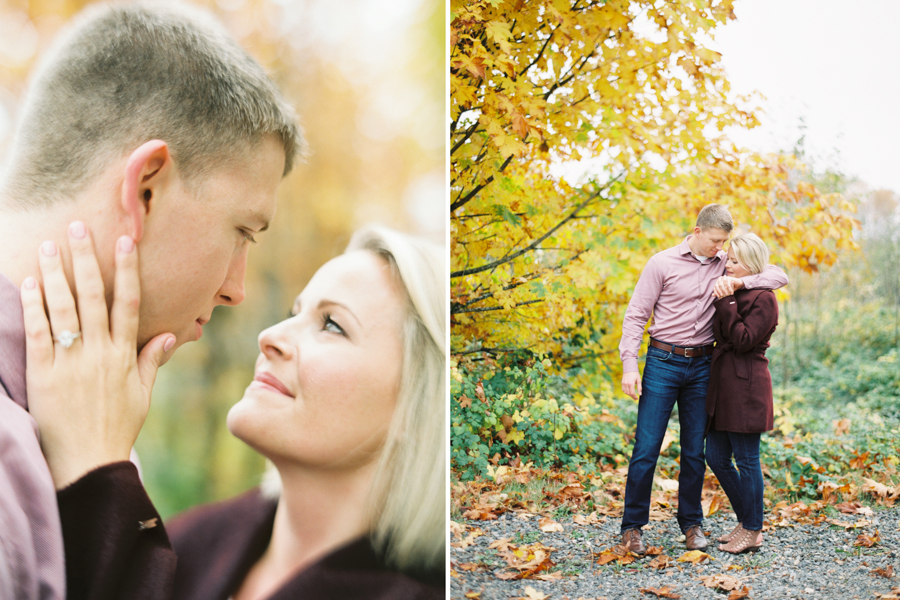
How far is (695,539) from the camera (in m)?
2.97

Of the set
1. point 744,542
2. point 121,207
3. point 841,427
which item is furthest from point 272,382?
point 841,427

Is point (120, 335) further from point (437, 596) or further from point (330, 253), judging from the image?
point (437, 596)

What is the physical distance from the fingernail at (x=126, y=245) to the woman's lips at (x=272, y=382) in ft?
1.84

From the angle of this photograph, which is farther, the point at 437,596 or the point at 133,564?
the point at 437,596

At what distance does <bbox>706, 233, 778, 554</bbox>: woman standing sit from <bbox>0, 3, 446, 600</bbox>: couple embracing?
61.2 inches

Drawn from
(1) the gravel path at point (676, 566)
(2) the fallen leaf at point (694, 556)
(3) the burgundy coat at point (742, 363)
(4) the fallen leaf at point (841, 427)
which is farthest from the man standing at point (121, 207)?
(4) the fallen leaf at point (841, 427)

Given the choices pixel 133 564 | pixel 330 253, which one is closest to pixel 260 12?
pixel 330 253

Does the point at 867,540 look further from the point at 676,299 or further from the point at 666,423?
the point at 676,299

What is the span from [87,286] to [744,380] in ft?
9.16

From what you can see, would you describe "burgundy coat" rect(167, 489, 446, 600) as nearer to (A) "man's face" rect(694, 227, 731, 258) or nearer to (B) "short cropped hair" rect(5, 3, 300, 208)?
(B) "short cropped hair" rect(5, 3, 300, 208)

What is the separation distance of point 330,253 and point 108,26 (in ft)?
3.23

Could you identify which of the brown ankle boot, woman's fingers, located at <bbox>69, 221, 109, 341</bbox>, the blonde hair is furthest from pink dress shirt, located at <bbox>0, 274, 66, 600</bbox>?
the brown ankle boot

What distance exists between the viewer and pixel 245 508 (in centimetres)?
197

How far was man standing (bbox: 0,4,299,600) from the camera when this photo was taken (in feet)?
5.57
